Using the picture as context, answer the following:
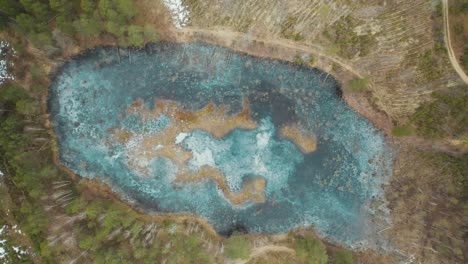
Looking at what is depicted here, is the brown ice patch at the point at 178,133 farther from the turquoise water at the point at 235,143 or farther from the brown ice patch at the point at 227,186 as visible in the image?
the turquoise water at the point at 235,143

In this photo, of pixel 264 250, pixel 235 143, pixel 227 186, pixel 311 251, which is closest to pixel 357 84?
pixel 235 143

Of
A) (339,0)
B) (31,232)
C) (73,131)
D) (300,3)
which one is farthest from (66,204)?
(339,0)

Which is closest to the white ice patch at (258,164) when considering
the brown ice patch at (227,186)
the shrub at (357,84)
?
the brown ice patch at (227,186)

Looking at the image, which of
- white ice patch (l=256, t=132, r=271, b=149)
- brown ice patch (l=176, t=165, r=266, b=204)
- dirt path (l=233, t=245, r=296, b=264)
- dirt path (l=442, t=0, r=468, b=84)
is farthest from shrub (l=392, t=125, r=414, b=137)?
dirt path (l=233, t=245, r=296, b=264)

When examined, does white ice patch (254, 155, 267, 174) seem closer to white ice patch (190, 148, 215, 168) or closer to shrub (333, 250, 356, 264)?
white ice patch (190, 148, 215, 168)

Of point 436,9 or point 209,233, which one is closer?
point 436,9

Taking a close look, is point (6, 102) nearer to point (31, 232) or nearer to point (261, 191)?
point (31, 232)

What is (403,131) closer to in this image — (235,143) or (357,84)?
(357,84)
